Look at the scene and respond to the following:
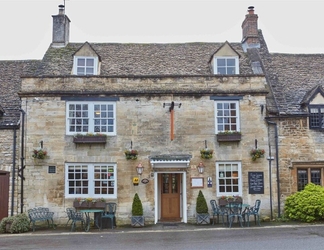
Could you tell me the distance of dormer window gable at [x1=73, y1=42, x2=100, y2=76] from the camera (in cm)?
1959

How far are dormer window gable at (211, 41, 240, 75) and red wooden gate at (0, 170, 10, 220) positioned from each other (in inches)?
414

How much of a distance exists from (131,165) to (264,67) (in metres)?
8.98

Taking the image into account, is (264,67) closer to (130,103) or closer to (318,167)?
(318,167)

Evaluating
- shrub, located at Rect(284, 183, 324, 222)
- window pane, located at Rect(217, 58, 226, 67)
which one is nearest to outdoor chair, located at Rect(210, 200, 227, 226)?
shrub, located at Rect(284, 183, 324, 222)

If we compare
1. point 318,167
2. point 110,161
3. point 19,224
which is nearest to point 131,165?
point 110,161

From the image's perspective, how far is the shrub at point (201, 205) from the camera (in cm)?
1747

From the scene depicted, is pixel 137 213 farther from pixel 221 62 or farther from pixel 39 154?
pixel 221 62

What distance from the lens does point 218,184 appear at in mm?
18156

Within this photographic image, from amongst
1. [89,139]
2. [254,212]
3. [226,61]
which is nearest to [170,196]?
[254,212]

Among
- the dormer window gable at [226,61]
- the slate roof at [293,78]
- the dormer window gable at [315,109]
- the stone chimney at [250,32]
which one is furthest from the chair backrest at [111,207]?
the stone chimney at [250,32]

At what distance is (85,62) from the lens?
19703mm

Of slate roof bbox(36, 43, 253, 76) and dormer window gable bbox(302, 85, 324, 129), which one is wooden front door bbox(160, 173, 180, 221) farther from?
dormer window gable bbox(302, 85, 324, 129)

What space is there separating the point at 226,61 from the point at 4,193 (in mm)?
11651

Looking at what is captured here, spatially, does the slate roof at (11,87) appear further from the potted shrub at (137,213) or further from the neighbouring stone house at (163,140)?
the potted shrub at (137,213)
